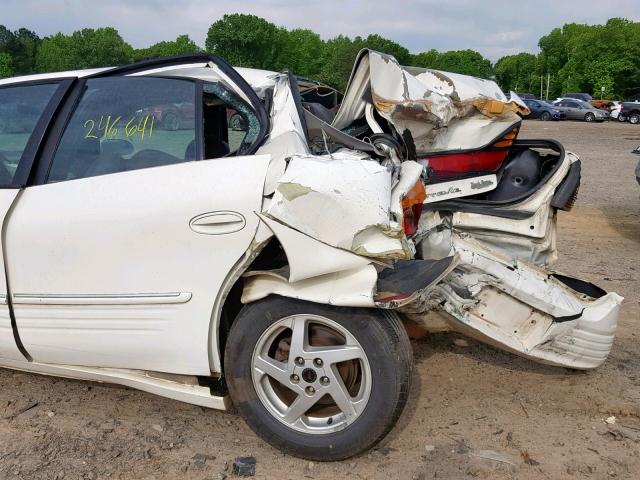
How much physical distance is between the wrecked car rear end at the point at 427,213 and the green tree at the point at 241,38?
8632 cm

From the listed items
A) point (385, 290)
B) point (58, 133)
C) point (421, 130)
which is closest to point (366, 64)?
point (421, 130)

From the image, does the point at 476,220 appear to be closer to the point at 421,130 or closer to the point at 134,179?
the point at 421,130

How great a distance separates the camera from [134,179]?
271 cm

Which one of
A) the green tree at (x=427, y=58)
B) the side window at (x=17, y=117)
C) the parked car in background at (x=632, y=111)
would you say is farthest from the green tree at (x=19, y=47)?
the side window at (x=17, y=117)

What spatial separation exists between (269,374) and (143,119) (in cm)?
135

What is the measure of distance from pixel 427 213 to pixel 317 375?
46.8 inches

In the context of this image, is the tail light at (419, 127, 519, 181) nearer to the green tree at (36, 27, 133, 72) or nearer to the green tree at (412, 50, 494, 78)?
the green tree at (36, 27, 133, 72)

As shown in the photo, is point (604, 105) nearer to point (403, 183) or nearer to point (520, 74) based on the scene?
point (403, 183)

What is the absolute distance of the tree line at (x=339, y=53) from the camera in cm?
6662

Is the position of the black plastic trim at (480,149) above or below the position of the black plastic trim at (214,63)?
below

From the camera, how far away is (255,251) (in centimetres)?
256

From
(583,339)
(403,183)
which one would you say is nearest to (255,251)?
(403,183)

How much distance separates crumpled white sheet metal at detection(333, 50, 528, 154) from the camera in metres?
3.18

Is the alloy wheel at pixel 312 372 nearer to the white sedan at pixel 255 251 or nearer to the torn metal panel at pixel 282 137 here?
the white sedan at pixel 255 251
